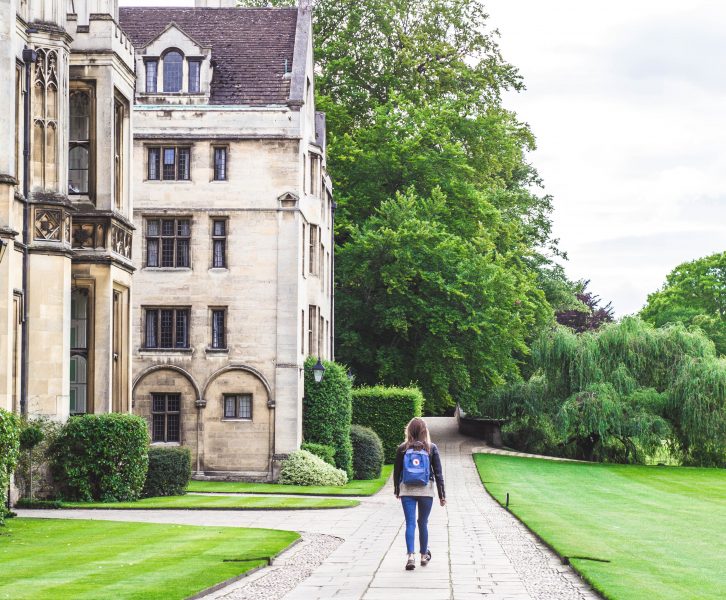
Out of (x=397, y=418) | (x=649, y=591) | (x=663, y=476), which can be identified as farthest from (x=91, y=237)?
(x=663, y=476)

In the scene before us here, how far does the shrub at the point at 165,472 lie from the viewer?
93.4 feet

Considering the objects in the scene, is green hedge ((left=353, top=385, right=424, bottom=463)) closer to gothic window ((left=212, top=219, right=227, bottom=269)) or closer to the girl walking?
gothic window ((left=212, top=219, right=227, bottom=269))

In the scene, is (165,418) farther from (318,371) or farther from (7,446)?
(7,446)

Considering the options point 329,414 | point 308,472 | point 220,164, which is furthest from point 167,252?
point 308,472

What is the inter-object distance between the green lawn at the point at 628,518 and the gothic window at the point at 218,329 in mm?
9890

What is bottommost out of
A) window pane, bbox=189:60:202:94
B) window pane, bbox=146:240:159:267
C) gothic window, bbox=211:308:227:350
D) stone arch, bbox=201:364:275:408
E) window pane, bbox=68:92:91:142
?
stone arch, bbox=201:364:275:408

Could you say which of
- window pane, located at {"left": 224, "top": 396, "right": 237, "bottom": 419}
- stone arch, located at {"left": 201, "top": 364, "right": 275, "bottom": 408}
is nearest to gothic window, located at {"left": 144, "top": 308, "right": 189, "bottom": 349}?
stone arch, located at {"left": 201, "top": 364, "right": 275, "bottom": 408}

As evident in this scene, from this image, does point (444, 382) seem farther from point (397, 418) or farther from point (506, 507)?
point (506, 507)

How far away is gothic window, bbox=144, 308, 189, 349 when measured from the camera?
40.6 meters

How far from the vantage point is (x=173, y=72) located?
4200cm

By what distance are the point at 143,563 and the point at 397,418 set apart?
108 feet

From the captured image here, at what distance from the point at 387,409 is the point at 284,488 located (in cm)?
1315

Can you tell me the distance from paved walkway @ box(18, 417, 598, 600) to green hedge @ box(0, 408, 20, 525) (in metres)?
3.47

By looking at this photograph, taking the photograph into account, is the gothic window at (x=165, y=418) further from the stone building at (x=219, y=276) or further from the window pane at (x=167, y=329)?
the window pane at (x=167, y=329)
